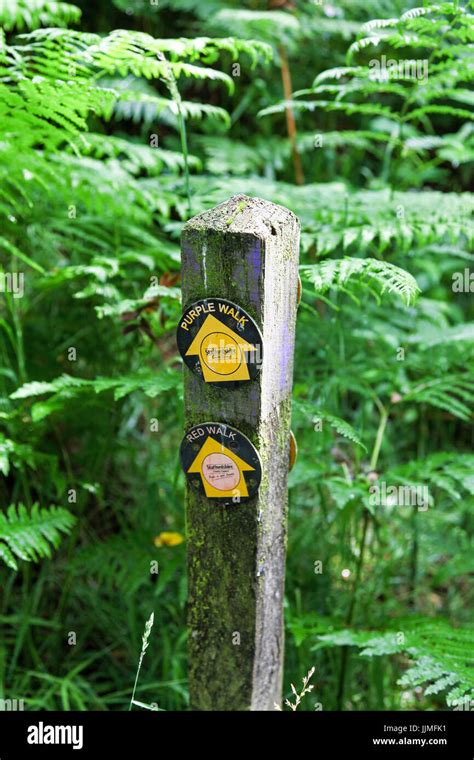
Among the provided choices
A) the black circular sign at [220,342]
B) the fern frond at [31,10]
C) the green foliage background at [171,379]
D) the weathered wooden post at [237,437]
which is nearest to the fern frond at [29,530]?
the green foliage background at [171,379]

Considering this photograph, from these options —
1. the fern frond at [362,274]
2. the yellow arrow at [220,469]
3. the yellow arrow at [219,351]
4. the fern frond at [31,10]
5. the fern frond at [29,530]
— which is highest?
the fern frond at [31,10]

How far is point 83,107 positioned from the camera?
6.55 ft

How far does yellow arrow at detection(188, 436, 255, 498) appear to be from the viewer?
5.13 ft

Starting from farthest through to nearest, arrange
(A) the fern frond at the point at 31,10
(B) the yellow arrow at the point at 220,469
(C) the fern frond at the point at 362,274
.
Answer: (A) the fern frond at the point at 31,10 < (C) the fern frond at the point at 362,274 < (B) the yellow arrow at the point at 220,469

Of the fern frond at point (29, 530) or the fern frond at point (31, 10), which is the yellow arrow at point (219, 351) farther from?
the fern frond at point (31, 10)

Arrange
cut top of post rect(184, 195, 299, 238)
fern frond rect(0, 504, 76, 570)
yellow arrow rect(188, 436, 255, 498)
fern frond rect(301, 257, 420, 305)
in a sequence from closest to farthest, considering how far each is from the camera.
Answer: cut top of post rect(184, 195, 299, 238) → yellow arrow rect(188, 436, 255, 498) → fern frond rect(301, 257, 420, 305) → fern frond rect(0, 504, 76, 570)

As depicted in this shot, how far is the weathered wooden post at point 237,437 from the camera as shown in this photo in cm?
148

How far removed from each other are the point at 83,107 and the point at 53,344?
1.14 m

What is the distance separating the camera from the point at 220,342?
150cm

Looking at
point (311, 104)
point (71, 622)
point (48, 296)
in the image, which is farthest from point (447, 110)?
point (71, 622)

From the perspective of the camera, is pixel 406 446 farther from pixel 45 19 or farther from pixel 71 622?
pixel 45 19

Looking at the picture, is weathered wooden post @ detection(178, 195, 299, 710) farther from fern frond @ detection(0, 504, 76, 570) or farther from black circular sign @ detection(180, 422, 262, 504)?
fern frond @ detection(0, 504, 76, 570)

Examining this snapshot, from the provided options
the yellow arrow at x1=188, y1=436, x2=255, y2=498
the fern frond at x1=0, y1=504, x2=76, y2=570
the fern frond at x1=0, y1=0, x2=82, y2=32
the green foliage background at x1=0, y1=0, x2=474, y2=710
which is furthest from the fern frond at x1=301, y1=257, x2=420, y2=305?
the fern frond at x1=0, y1=0, x2=82, y2=32

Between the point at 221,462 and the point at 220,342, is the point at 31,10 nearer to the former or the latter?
the point at 220,342
